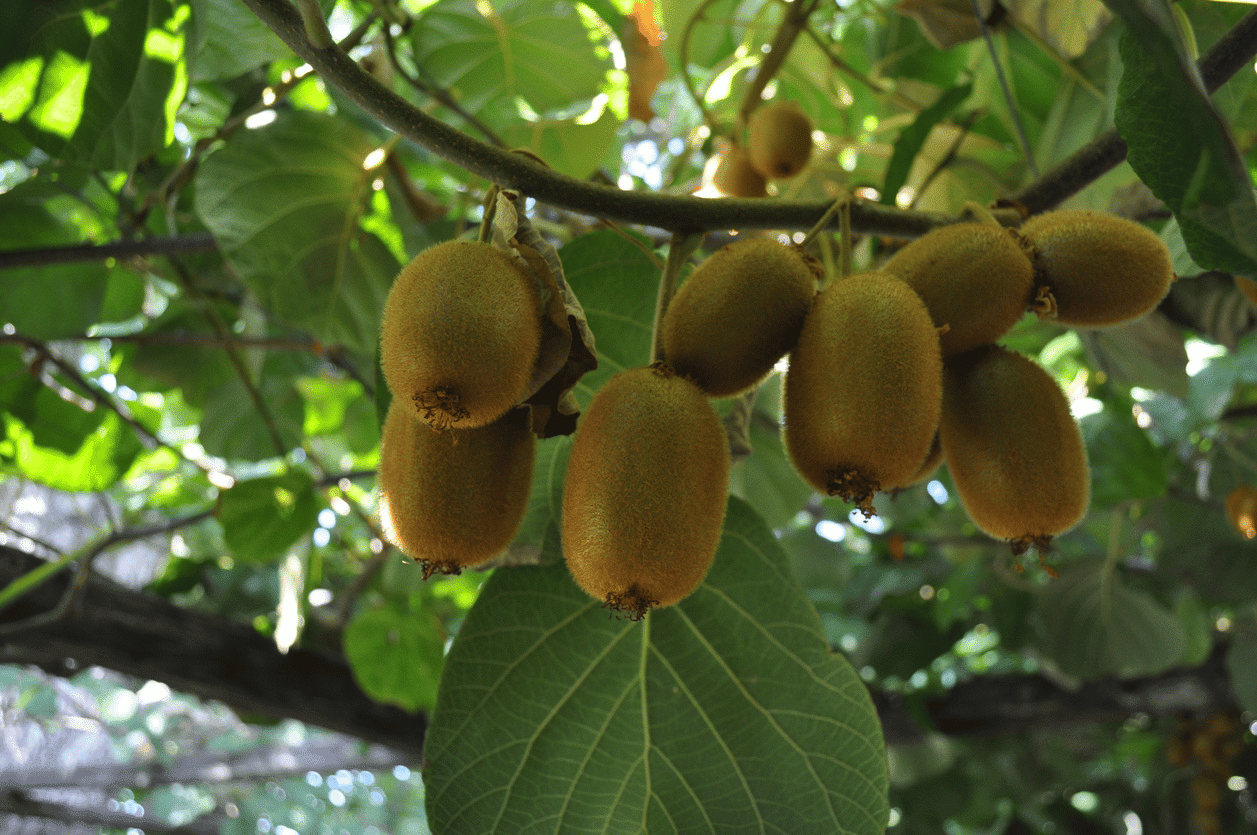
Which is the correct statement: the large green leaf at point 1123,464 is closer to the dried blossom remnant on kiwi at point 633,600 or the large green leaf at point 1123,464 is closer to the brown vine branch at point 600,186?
the brown vine branch at point 600,186

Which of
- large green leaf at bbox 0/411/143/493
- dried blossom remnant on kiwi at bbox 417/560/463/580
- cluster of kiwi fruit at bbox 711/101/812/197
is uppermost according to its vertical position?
dried blossom remnant on kiwi at bbox 417/560/463/580

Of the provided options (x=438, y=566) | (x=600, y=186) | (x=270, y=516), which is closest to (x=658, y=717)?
(x=438, y=566)

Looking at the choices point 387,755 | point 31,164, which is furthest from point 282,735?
point 31,164

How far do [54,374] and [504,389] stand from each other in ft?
6.22

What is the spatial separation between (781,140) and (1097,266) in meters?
0.97

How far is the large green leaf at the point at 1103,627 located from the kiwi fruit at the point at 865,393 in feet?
8.04

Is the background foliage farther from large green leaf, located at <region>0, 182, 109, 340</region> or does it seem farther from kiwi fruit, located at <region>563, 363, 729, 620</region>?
kiwi fruit, located at <region>563, 363, 729, 620</region>

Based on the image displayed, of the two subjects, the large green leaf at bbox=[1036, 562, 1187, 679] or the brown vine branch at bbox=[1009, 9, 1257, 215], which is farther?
the large green leaf at bbox=[1036, 562, 1187, 679]

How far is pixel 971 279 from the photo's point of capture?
0.79 metres

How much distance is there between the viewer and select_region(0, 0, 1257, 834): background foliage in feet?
3.16

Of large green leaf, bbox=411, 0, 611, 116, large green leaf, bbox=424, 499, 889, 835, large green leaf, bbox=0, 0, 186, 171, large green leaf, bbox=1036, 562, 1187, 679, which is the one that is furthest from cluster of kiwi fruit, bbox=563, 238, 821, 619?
large green leaf, bbox=1036, 562, 1187, 679

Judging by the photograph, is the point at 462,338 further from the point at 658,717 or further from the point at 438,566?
the point at 658,717

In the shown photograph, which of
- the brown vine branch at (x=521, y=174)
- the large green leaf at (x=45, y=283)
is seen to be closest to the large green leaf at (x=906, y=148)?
the brown vine branch at (x=521, y=174)

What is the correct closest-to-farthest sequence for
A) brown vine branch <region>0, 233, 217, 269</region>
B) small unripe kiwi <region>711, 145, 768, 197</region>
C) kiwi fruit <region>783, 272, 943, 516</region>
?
kiwi fruit <region>783, 272, 943, 516</region>
brown vine branch <region>0, 233, 217, 269</region>
small unripe kiwi <region>711, 145, 768, 197</region>
